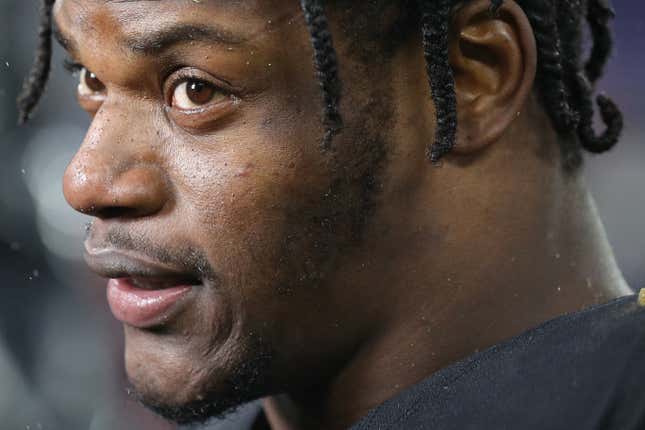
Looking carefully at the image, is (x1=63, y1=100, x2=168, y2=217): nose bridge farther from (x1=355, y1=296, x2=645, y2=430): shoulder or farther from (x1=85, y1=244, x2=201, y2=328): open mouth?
(x1=355, y1=296, x2=645, y2=430): shoulder

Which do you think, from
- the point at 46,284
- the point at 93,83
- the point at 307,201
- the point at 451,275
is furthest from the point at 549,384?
the point at 46,284

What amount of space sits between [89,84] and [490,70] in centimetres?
88

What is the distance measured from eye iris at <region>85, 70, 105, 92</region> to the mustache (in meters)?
0.34

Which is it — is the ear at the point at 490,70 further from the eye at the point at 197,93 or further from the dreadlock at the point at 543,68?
the eye at the point at 197,93

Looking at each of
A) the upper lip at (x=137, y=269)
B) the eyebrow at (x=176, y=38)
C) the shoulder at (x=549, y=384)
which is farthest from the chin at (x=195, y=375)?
the eyebrow at (x=176, y=38)

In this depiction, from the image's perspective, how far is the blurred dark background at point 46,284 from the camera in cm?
510

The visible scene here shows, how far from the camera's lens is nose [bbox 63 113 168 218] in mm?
2219

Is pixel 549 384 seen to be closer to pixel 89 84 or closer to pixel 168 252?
pixel 168 252

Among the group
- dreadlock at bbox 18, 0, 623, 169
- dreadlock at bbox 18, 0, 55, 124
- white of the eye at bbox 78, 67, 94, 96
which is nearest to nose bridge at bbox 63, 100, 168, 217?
white of the eye at bbox 78, 67, 94, 96

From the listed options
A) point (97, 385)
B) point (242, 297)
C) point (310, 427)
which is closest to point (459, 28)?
point (242, 297)

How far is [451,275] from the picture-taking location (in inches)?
90.7

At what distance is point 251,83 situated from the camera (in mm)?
2191

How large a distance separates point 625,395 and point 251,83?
91 cm

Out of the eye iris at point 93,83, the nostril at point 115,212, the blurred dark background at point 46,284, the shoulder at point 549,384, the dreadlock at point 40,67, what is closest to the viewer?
the shoulder at point 549,384
